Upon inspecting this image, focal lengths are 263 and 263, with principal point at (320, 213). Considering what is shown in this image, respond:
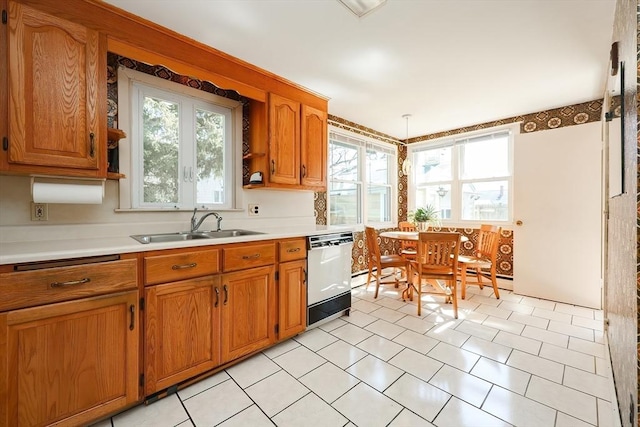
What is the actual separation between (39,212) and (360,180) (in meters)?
3.60

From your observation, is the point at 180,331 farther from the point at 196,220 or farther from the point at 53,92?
the point at 53,92

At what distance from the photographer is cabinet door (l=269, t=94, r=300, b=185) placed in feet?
8.38

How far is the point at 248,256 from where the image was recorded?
198 centimetres

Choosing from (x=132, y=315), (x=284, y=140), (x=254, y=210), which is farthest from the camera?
(x=254, y=210)

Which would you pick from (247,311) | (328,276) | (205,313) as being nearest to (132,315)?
(205,313)

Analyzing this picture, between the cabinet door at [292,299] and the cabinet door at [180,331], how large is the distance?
21.1 inches

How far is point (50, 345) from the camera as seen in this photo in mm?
1271

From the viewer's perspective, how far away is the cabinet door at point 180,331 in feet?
5.13

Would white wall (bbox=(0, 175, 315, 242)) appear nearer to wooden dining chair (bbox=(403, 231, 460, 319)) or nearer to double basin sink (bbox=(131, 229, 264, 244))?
double basin sink (bbox=(131, 229, 264, 244))

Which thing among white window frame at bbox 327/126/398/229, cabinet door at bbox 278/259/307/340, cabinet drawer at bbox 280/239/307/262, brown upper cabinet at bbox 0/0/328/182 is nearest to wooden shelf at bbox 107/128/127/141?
brown upper cabinet at bbox 0/0/328/182

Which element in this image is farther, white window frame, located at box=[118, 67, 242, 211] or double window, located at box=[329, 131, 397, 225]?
double window, located at box=[329, 131, 397, 225]

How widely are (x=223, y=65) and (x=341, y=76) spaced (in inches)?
44.1

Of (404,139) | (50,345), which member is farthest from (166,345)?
(404,139)

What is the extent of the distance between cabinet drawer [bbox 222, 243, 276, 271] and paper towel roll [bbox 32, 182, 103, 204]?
891 mm
